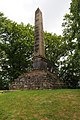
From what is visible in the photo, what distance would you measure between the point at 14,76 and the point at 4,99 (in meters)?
18.2

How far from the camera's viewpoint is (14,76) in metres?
32.5

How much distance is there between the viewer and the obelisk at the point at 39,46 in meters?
21.5

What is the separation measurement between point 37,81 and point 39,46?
3.87 metres

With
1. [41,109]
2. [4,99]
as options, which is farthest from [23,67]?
[41,109]

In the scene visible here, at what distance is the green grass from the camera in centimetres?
1120

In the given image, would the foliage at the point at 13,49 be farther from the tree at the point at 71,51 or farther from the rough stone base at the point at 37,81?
the rough stone base at the point at 37,81

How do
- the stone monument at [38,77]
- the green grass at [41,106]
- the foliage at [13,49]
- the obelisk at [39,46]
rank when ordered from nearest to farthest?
the green grass at [41,106], the stone monument at [38,77], the obelisk at [39,46], the foliage at [13,49]

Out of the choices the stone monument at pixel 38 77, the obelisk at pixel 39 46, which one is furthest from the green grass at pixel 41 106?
the obelisk at pixel 39 46

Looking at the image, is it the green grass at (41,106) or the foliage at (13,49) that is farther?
the foliage at (13,49)

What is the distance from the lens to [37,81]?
1938cm

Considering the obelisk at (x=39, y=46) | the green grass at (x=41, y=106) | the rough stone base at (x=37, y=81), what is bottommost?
the green grass at (x=41, y=106)

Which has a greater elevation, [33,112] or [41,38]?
[41,38]

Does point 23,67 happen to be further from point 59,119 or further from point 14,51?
point 59,119

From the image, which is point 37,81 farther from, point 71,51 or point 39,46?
point 71,51
